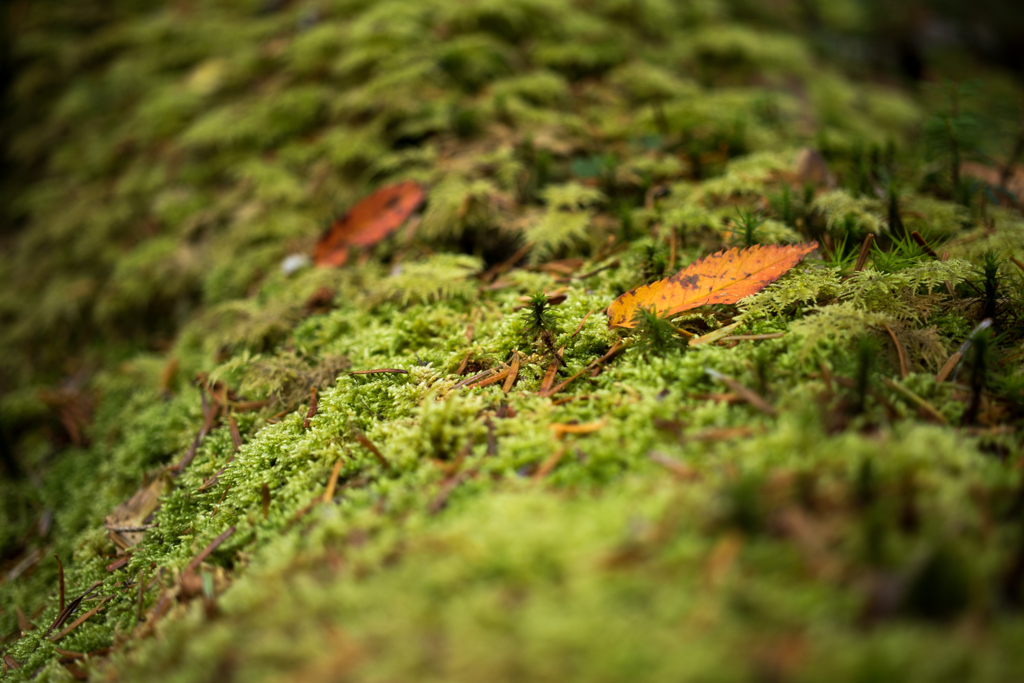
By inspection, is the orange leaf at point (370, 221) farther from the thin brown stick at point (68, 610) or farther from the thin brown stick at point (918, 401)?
the thin brown stick at point (918, 401)

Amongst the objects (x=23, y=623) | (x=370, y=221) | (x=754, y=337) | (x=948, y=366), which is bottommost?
(x=23, y=623)

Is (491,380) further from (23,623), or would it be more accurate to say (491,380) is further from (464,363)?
(23,623)

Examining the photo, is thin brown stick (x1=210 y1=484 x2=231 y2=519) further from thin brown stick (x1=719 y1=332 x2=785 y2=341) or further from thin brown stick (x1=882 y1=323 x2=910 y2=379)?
thin brown stick (x1=882 y1=323 x2=910 y2=379)

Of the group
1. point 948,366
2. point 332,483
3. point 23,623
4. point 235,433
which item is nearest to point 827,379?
point 948,366

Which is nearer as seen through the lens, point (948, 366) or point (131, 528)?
point (948, 366)

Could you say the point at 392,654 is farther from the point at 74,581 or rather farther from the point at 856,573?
the point at 74,581

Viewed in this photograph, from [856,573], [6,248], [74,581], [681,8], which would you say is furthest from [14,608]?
[681,8]

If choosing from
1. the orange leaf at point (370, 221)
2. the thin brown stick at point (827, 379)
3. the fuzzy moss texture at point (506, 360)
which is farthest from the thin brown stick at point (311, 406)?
the thin brown stick at point (827, 379)

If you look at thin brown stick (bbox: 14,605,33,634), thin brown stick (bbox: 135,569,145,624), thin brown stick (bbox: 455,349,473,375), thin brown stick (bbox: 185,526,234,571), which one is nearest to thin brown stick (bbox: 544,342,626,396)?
thin brown stick (bbox: 455,349,473,375)
